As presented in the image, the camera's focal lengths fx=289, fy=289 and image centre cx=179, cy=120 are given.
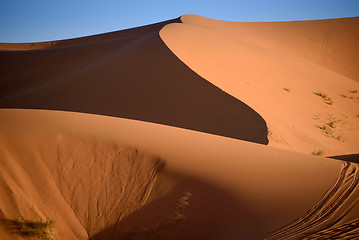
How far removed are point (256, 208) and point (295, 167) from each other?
1.06 metres

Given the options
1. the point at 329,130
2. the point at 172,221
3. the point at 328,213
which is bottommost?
the point at 172,221

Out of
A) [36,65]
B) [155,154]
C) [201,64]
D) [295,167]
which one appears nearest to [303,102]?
[201,64]

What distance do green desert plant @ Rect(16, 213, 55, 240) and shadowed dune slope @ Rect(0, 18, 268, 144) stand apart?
506cm

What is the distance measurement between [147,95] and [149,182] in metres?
7.48

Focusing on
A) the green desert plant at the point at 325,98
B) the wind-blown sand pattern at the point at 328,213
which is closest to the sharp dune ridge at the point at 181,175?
the wind-blown sand pattern at the point at 328,213

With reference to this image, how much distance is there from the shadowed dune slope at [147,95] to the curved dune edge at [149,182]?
3.32 metres

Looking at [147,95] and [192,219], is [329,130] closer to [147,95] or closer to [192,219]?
[147,95]

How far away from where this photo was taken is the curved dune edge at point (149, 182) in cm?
288

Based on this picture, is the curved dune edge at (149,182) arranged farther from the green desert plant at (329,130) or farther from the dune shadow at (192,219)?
the green desert plant at (329,130)

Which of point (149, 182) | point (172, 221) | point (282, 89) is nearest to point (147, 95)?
point (282, 89)

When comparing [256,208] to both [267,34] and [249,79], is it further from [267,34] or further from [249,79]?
[267,34]

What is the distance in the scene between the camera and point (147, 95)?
10.7 m

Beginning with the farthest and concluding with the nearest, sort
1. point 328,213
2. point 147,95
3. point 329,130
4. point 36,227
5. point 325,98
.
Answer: point 325,98 < point 147,95 < point 329,130 < point 36,227 < point 328,213

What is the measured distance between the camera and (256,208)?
288 centimetres
